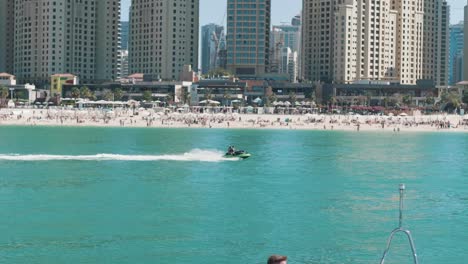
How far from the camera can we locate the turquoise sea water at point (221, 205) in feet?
151

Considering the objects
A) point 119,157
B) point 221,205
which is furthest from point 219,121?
point 221,205

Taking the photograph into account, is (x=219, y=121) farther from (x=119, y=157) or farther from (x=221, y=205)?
(x=221, y=205)

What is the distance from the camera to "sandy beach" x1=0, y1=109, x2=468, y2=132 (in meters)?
179

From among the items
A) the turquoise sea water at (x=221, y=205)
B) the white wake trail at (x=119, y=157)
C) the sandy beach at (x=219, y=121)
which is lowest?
the turquoise sea water at (x=221, y=205)

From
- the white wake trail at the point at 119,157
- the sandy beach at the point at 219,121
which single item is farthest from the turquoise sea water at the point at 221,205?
the sandy beach at the point at 219,121

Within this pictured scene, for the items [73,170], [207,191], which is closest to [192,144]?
[73,170]

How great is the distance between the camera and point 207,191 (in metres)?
68.2

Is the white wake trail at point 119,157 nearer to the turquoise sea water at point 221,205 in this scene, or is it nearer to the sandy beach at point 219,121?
the turquoise sea water at point 221,205

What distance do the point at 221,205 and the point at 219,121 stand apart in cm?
12231

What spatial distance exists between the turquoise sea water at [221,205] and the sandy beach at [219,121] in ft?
220

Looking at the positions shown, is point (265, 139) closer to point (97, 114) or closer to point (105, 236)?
point (97, 114)

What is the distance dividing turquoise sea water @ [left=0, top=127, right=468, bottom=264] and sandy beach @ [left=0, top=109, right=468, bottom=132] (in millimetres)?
67175

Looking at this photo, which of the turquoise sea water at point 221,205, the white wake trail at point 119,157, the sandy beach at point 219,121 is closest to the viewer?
the turquoise sea water at point 221,205

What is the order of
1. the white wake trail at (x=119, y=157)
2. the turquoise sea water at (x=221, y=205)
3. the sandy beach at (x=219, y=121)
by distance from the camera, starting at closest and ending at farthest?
1. the turquoise sea water at (x=221, y=205)
2. the white wake trail at (x=119, y=157)
3. the sandy beach at (x=219, y=121)
